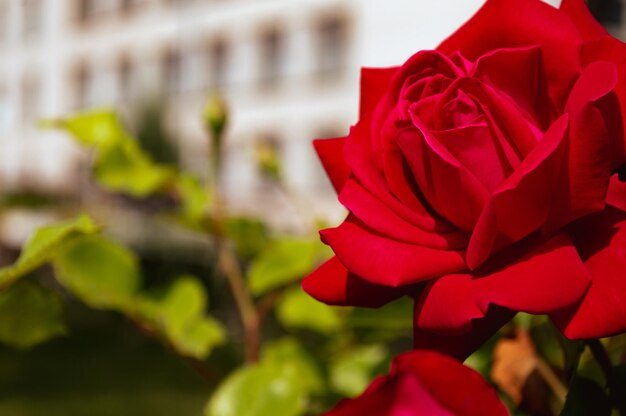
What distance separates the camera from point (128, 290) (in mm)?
405

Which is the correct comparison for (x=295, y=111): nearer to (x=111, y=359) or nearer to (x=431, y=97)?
(x=111, y=359)

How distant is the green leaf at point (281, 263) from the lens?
1.38 feet

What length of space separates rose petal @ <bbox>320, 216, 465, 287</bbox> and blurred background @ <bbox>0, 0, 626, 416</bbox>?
718 centimetres

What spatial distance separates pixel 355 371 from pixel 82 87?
12.8 m

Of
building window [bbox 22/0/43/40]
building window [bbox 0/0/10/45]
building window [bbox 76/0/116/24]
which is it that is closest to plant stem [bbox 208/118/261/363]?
building window [bbox 76/0/116/24]

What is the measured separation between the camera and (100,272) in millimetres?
404

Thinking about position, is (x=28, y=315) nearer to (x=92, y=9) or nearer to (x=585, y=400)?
(x=585, y=400)

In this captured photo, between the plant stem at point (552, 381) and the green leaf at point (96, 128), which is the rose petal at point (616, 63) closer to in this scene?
the plant stem at point (552, 381)

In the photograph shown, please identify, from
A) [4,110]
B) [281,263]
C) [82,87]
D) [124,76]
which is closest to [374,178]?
[281,263]

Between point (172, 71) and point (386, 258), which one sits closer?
point (386, 258)

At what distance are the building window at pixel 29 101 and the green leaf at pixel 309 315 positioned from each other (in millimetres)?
13289

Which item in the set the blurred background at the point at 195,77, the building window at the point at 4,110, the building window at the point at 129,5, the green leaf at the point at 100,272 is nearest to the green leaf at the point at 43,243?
the green leaf at the point at 100,272

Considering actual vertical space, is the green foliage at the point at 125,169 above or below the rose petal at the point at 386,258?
below

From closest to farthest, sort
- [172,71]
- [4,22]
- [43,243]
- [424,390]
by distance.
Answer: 1. [424,390]
2. [43,243]
3. [172,71]
4. [4,22]
